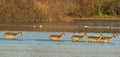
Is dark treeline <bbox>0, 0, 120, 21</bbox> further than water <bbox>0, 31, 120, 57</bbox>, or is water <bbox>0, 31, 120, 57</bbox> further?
dark treeline <bbox>0, 0, 120, 21</bbox>

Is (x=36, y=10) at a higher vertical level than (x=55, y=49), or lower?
lower

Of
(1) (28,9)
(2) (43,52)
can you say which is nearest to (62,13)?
→ (1) (28,9)

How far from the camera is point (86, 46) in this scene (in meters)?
34.2

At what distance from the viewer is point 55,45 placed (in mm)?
34656

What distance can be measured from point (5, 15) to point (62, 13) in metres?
9.58

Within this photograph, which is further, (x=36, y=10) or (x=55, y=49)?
(x=36, y=10)

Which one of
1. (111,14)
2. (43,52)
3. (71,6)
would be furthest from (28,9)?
(43,52)

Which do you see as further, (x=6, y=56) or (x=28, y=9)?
(x=28, y=9)

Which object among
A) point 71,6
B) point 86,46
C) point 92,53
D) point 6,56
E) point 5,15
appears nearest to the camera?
point 6,56

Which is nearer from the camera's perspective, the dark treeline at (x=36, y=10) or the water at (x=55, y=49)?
the water at (x=55, y=49)

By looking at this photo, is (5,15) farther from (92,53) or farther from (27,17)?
(92,53)

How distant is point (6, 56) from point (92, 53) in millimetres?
5377

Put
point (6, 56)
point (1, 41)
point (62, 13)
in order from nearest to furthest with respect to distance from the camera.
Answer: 1. point (6, 56)
2. point (1, 41)
3. point (62, 13)

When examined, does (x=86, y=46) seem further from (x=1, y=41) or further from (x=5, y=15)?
(x=5, y=15)
